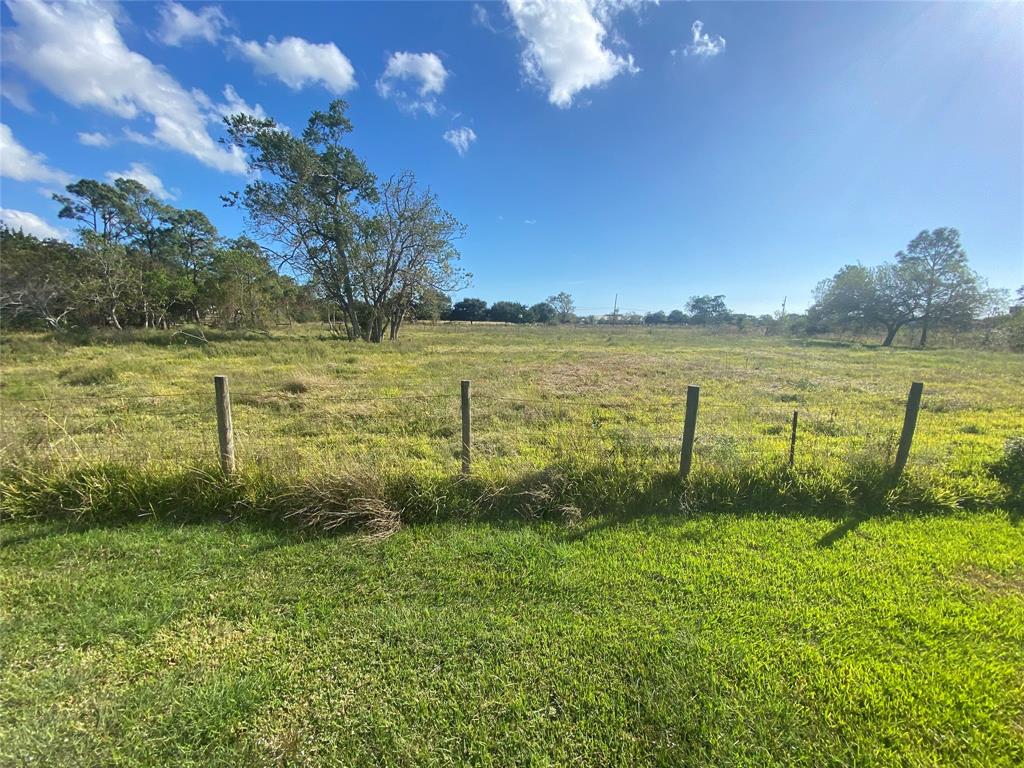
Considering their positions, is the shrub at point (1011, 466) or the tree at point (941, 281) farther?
the tree at point (941, 281)

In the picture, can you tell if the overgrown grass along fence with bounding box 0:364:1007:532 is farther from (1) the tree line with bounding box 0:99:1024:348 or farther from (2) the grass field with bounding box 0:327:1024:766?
(1) the tree line with bounding box 0:99:1024:348

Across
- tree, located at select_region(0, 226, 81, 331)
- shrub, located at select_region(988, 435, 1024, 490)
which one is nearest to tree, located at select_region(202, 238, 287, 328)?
tree, located at select_region(0, 226, 81, 331)

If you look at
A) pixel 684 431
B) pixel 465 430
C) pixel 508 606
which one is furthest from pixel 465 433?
pixel 684 431

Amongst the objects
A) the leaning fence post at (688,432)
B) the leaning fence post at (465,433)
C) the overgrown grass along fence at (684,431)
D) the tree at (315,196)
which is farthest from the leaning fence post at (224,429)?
the tree at (315,196)

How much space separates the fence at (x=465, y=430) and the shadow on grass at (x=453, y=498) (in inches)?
9.8

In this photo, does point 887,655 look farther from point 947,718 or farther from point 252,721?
point 252,721

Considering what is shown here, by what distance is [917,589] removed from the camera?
111 inches

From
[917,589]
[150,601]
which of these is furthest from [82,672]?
[917,589]

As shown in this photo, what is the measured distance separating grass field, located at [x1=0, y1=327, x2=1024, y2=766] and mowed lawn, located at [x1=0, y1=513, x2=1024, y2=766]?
0.5 inches

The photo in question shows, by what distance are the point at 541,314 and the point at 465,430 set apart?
291 feet

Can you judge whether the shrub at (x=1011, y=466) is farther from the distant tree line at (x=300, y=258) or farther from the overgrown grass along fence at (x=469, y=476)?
the distant tree line at (x=300, y=258)

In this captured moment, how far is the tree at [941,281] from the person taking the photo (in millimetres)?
34781

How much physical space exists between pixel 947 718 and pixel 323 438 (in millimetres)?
6933

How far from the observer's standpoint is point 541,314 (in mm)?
91125
